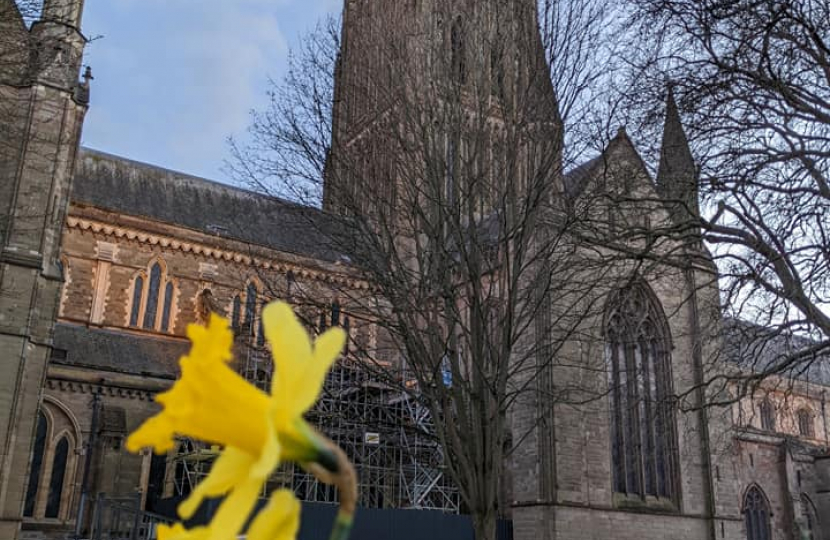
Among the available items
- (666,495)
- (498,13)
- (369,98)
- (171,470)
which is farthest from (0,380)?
(666,495)

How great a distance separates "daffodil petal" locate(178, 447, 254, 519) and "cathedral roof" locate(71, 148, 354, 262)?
25698mm

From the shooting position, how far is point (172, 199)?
96.9 feet

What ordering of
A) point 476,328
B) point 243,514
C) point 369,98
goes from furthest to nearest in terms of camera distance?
point 369,98
point 476,328
point 243,514

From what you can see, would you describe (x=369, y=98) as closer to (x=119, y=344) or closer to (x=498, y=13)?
(x=498, y=13)

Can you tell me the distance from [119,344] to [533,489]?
14.0m

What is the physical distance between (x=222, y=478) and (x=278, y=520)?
3.0 inches

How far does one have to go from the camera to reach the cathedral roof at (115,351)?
23.6 meters

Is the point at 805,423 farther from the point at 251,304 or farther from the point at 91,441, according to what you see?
the point at 91,441

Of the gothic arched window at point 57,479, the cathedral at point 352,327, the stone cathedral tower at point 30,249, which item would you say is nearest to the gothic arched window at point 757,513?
the cathedral at point 352,327

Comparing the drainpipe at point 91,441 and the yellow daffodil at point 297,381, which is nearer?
the yellow daffodil at point 297,381

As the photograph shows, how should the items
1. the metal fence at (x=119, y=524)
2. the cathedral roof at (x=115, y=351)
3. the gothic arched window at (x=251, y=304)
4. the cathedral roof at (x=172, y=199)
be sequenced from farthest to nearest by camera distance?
the cathedral roof at (x=172, y=199), the cathedral roof at (x=115, y=351), the metal fence at (x=119, y=524), the gothic arched window at (x=251, y=304)

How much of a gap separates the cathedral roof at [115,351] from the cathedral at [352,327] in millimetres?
82

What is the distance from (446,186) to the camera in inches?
497

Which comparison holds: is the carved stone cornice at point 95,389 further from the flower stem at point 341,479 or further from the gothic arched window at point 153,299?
the flower stem at point 341,479
